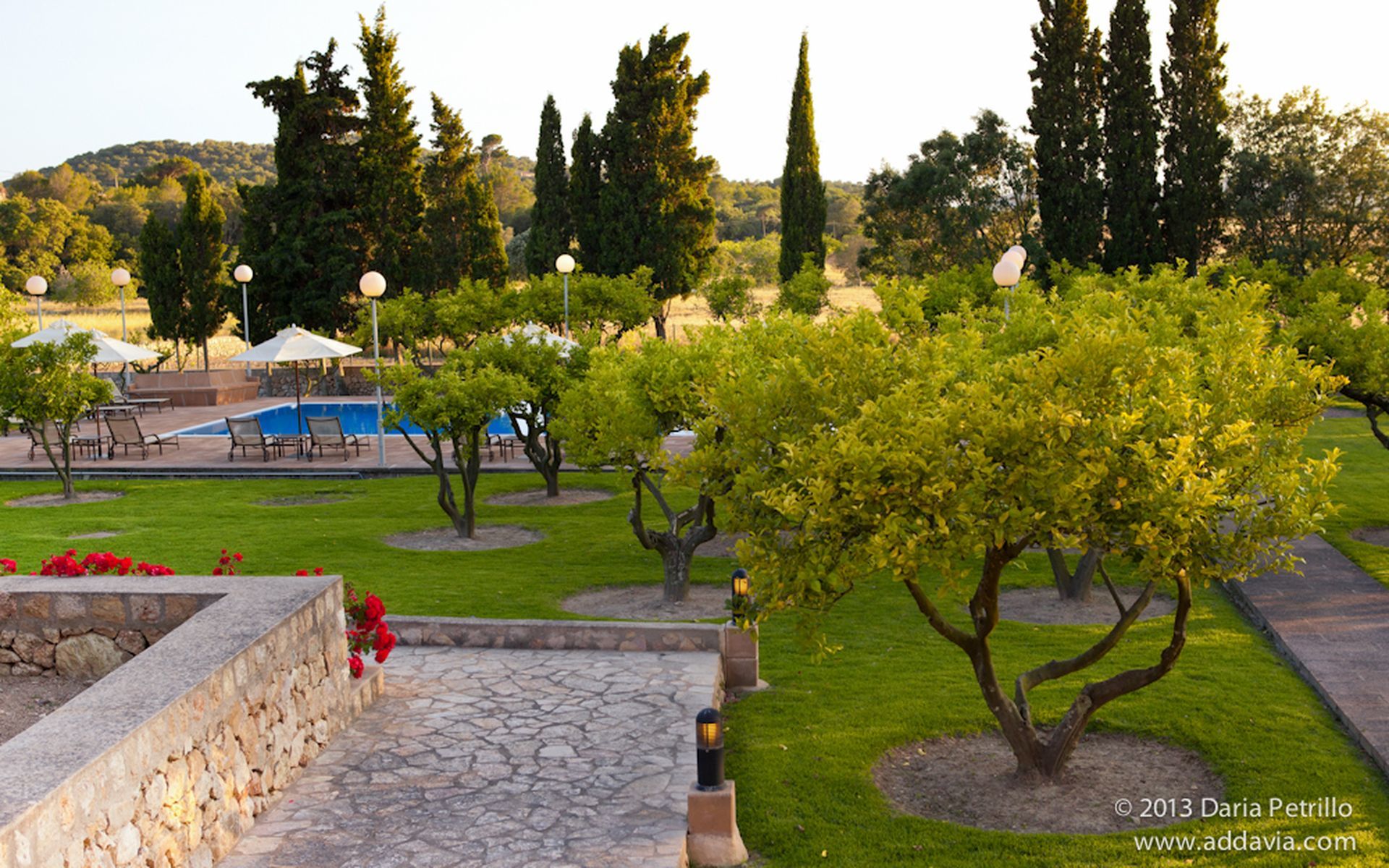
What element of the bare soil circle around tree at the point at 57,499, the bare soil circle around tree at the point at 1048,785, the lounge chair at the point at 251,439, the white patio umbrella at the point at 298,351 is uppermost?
the white patio umbrella at the point at 298,351

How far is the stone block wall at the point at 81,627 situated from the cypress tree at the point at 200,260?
96.5 ft

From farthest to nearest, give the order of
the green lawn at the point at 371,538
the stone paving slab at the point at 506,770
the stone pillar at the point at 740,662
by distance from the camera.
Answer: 1. the green lawn at the point at 371,538
2. the stone pillar at the point at 740,662
3. the stone paving slab at the point at 506,770

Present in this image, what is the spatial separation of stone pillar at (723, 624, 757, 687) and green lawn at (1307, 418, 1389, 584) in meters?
4.54

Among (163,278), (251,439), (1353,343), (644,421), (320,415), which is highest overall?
(163,278)

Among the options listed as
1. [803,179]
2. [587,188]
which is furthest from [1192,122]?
[587,188]

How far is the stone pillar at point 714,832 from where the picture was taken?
6.07m

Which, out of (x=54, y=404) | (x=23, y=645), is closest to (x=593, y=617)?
(x=23, y=645)

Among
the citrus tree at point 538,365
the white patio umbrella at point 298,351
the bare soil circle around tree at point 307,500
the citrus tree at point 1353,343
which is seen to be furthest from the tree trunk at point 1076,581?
the white patio umbrella at point 298,351

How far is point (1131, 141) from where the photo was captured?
30.0m

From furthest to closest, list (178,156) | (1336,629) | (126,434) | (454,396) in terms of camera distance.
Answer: (178,156)
(126,434)
(454,396)
(1336,629)

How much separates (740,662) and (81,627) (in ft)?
15.0

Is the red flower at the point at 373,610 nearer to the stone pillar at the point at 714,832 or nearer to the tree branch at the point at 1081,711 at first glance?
the stone pillar at the point at 714,832

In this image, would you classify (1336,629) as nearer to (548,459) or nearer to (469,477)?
(469,477)

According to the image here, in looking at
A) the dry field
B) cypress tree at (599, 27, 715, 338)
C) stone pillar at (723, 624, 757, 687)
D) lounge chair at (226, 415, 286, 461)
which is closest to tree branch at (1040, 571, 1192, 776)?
stone pillar at (723, 624, 757, 687)
